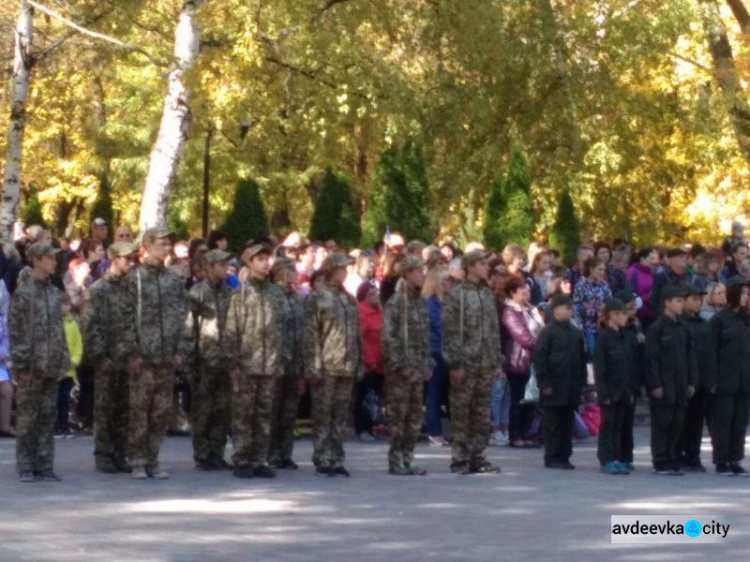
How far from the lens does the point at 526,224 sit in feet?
112

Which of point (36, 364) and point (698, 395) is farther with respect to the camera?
point (698, 395)

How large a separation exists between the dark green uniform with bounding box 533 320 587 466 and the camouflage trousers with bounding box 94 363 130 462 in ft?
13.2

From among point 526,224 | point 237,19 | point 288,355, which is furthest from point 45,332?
point 526,224

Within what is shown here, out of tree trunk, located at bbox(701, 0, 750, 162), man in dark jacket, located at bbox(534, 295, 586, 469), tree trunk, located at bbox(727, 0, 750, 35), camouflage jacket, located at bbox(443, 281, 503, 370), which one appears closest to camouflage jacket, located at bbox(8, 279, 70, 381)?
camouflage jacket, located at bbox(443, 281, 503, 370)

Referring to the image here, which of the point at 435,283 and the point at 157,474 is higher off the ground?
the point at 435,283

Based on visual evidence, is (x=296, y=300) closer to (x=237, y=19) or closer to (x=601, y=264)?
(x=601, y=264)

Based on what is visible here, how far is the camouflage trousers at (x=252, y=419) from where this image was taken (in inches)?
Answer: 617

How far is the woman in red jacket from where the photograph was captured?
19.4 metres

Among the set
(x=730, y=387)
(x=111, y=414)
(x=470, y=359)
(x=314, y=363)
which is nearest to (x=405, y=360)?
(x=470, y=359)

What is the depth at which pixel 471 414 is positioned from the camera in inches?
645

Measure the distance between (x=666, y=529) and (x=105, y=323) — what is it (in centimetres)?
540

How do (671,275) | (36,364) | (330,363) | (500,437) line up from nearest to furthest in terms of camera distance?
(36,364), (330,363), (500,437), (671,275)

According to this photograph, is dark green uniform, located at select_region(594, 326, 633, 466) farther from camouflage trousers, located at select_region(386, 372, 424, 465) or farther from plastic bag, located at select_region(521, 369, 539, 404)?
plastic bag, located at select_region(521, 369, 539, 404)

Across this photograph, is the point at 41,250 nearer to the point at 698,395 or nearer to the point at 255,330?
the point at 255,330
